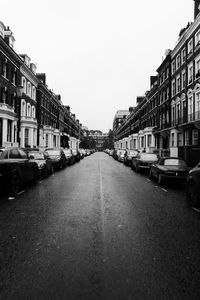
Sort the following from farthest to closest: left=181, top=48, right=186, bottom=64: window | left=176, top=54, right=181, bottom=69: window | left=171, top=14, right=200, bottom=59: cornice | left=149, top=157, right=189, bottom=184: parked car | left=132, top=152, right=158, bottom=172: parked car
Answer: left=176, top=54, right=181, bottom=69: window, left=181, top=48, right=186, bottom=64: window, left=171, top=14, right=200, bottom=59: cornice, left=132, top=152, right=158, bottom=172: parked car, left=149, top=157, right=189, bottom=184: parked car

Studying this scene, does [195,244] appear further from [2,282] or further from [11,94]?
[11,94]

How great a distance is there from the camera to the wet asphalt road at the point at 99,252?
281cm

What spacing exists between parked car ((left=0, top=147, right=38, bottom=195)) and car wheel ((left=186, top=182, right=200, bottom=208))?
6199 millimetres

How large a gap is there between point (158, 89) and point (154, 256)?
135 feet

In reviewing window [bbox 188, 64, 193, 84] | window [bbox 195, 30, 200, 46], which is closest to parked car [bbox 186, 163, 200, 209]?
window [bbox 195, 30, 200, 46]

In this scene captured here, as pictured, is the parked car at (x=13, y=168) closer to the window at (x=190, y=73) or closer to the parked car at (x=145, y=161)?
the parked car at (x=145, y=161)

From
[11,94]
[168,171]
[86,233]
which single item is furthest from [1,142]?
[86,233]

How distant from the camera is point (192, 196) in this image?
733 cm

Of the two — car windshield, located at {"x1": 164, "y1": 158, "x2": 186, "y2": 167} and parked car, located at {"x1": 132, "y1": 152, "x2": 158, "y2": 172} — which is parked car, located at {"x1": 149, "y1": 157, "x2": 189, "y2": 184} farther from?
parked car, located at {"x1": 132, "y1": 152, "x2": 158, "y2": 172}

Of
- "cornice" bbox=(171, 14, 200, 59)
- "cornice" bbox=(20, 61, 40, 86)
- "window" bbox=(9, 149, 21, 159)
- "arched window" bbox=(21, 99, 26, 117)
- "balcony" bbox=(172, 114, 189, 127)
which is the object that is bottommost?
"window" bbox=(9, 149, 21, 159)

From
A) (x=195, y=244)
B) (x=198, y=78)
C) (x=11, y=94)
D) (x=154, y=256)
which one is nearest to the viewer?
(x=154, y=256)

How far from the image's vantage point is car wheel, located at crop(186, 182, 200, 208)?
708cm

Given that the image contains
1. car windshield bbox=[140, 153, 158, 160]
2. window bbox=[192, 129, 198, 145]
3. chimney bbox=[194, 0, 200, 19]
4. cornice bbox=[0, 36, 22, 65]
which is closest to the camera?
car windshield bbox=[140, 153, 158, 160]

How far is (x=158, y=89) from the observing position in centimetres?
4188
